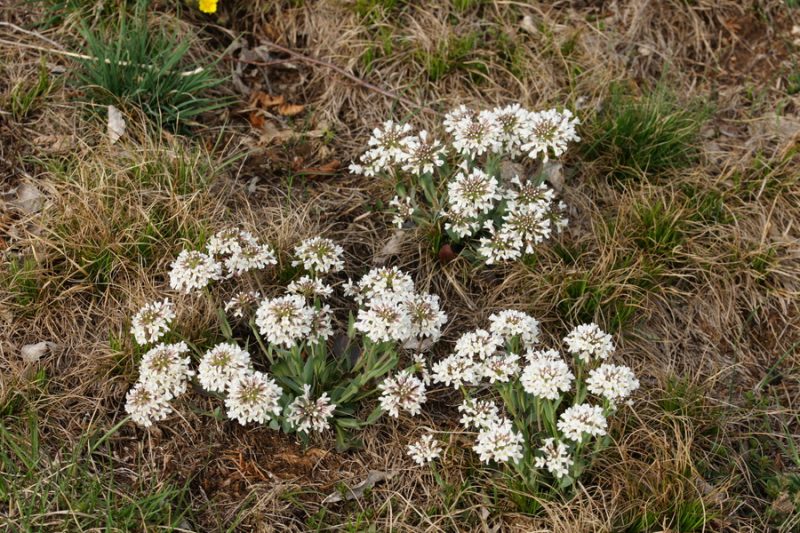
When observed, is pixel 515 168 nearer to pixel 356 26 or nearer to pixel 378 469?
pixel 356 26

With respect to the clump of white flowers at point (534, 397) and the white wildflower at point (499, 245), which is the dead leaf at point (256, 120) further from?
the clump of white flowers at point (534, 397)

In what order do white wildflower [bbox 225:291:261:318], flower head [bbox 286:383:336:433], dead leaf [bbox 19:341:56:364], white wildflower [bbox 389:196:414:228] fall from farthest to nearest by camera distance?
white wildflower [bbox 389:196:414:228] < dead leaf [bbox 19:341:56:364] < white wildflower [bbox 225:291:261:318] < flower head [bbox 286:383:336:433]

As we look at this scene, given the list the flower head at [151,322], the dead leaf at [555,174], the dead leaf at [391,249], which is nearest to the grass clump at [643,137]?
the dead leaf at [555,174]

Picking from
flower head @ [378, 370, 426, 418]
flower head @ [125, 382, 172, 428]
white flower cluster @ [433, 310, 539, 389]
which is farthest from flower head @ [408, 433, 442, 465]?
flower head @ [125, 382, 172, 428]

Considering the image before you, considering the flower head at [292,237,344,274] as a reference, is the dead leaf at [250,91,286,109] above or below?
below

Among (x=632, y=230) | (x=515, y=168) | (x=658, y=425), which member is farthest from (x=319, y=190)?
(x=658, y=425)

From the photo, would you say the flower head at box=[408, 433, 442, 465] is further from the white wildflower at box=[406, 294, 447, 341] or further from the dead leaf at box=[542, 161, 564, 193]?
the dead leaf at box=[542, 161, 564, 193]
